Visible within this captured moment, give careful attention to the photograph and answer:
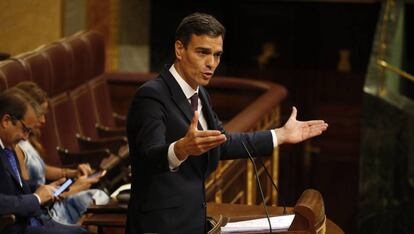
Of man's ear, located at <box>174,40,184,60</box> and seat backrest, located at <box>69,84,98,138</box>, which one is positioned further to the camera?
seat backrest, located at <box>69,84,98,138</box>

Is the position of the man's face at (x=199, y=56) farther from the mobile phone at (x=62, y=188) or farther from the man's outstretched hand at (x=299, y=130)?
the mobile phone at (x=62, y=188)

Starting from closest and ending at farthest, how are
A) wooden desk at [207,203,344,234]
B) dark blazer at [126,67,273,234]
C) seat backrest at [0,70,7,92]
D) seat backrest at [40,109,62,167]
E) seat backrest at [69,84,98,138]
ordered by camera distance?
dark blazer at [126,67,273,234]
wooden desk at [207,203,344,234]
seat backrest at [0,70,7,92]
seat backrest at [40,109,62,167]
seat backrest at [69,84,98,138]

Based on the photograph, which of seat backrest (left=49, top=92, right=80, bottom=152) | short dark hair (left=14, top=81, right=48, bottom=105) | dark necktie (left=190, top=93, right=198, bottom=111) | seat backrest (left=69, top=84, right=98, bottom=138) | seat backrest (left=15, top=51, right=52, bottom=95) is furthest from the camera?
seat backrest (left=69, top=84, right=98, bottom=138)

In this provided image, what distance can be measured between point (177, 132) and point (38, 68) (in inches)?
116

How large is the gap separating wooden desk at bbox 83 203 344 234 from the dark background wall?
5697mm

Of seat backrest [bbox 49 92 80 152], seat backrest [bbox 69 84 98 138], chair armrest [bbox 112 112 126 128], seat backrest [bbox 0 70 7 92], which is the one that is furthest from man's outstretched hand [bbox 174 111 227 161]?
chair armrest [bbox 112 112 126 128]

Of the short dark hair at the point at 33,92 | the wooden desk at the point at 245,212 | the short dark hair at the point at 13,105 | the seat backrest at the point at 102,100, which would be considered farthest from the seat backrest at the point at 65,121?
the wooden desk at the point at 245,212

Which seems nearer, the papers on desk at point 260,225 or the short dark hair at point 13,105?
the papers on desk at point 260,225

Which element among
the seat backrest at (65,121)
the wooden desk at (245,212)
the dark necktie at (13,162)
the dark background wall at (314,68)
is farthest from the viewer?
the dark background wall at (314,68)

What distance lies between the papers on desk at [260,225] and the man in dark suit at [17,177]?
911 millimetres

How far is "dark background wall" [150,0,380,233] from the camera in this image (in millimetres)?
9500

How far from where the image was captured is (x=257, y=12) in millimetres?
9688

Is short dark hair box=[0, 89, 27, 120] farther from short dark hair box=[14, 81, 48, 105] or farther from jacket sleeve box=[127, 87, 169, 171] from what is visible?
jacket sleeve box=[127, 87, 169, 171]

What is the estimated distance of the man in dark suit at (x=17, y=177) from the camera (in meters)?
3.66
